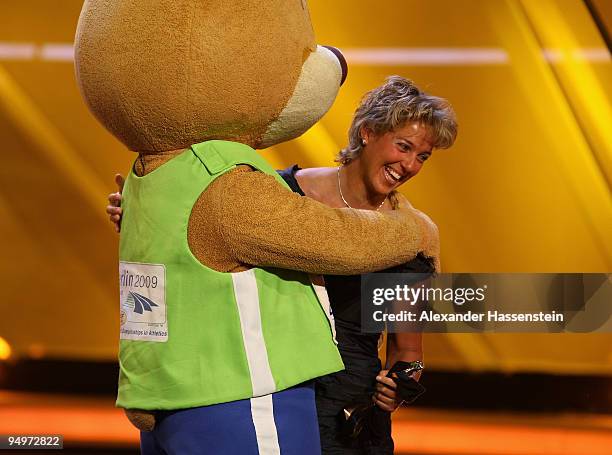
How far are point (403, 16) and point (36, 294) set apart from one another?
138cm

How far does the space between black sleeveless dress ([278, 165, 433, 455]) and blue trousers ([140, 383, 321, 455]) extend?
328 mm

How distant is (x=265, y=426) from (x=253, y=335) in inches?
4.9

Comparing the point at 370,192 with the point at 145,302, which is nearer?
the point at 145,302

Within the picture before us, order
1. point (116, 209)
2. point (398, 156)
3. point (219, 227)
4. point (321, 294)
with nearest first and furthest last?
point (219, 227)
point (321, 294)
point (116, 209)
point (398, 156)

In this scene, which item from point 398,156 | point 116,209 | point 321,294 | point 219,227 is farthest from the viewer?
point 398,156

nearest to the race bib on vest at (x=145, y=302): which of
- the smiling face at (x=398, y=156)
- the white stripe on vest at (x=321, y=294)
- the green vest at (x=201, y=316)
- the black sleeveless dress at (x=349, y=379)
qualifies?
the green vest at (x=201, y=316)

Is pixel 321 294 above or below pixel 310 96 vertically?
below

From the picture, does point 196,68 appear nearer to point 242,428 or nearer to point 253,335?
point 253,335

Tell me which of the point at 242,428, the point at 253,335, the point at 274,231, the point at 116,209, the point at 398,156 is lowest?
the point at 242,428

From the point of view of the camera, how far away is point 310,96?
4.15ft

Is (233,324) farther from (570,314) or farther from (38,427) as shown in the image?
(38,427)

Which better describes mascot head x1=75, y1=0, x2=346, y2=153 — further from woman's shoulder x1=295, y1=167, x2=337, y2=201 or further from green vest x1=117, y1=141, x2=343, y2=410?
woman's shoulder x1=295, y1=167, x2=337, y2=201

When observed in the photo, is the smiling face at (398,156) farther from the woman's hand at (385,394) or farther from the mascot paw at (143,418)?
the mascot paw at (143,418)

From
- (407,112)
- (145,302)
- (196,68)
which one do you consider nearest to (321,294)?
(145,302)
